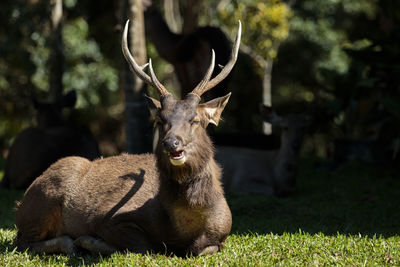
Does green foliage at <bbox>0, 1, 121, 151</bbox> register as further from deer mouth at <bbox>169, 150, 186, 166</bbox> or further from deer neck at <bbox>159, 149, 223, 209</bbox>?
deer mouth at <bbox>169, 150, 186, 166</bbox>

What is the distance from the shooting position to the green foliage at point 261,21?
50.5 feet

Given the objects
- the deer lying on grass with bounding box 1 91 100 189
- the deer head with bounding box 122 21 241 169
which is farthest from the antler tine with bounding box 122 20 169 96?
the deer lying on grass with bounding box 1 91 100 189

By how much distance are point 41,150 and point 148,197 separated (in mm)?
4542

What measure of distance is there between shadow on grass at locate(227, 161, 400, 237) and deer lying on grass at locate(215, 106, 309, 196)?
441 mm

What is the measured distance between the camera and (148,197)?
559 centimetres

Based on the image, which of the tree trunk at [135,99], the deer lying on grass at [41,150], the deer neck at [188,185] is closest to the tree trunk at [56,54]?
the deer lying on grass at [41,150]

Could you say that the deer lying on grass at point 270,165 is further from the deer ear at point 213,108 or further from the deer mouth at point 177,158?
the deer mouth at point 177,158

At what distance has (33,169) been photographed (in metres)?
9.55

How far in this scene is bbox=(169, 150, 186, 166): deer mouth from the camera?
15.9 feet

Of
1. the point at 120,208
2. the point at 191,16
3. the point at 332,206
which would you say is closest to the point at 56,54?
the point at 191,16

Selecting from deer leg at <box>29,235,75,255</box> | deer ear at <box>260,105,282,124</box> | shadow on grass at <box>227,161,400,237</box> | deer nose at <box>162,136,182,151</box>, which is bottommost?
shadow on grass at <box>227,161,400,237</box>

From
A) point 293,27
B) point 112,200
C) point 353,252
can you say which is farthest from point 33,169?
point 293,27

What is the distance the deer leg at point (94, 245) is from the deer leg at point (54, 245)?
140mm

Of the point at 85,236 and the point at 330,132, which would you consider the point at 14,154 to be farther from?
the point at 330,132
